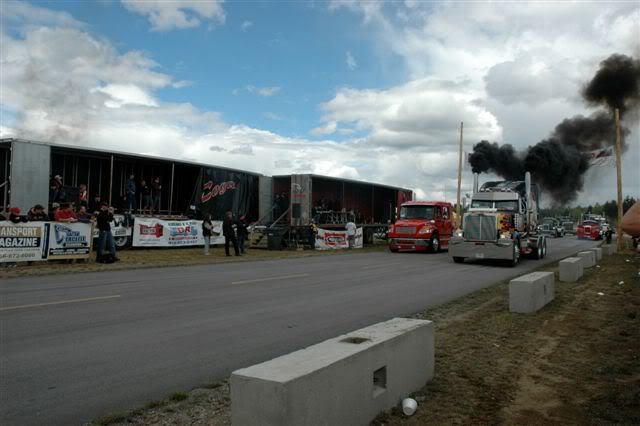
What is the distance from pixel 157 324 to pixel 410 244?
1960 centimetres

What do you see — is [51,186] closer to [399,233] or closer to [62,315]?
[62,315]

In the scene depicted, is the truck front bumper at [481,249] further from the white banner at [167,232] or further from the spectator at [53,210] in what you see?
the spectator at [53,210]

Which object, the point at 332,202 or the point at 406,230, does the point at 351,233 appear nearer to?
the point at 332,202

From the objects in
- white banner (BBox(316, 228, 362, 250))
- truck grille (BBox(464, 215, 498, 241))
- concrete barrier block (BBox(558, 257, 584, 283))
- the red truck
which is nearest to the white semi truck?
truck grille (BBox(464, 215, 498, 241))

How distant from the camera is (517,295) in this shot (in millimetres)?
9062

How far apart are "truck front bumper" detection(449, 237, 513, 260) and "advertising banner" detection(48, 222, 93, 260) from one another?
42.9 feet

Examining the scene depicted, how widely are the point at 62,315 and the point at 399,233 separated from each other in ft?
65.3

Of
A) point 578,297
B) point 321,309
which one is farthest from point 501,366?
point 578,297

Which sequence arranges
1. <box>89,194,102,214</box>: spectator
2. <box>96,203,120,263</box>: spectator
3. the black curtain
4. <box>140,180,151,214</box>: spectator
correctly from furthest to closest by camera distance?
the black curtain
<box>140,180,151,214</box>: spectator
<box>89,194,102,214</box>: spectator
<box>96,203,120,263</box>: spectator

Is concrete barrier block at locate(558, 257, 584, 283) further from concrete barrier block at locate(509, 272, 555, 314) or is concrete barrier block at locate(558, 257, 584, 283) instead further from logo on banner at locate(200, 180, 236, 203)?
logo on banner at locate(200, 180, 236, 203)

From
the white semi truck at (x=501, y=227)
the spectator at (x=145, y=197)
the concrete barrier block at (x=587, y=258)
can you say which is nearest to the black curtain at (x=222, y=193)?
the spectator at (x=145, y=197)

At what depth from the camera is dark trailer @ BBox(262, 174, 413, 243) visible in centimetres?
2772

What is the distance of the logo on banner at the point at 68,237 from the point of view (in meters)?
16.9

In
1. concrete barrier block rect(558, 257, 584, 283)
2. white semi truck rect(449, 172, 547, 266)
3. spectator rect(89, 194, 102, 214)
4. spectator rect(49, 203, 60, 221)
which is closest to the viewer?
concrete barrier block rect(558, 257, 584, 283)
